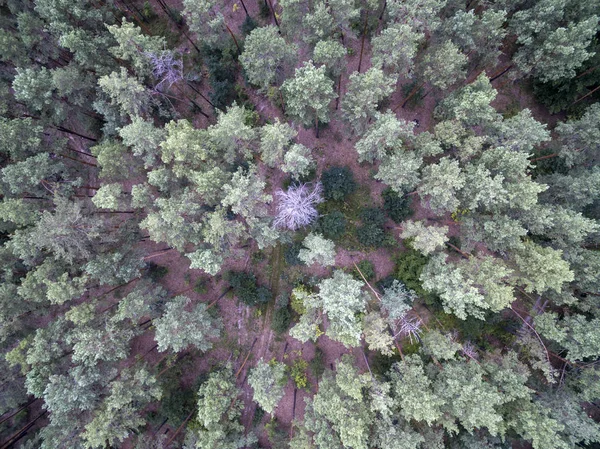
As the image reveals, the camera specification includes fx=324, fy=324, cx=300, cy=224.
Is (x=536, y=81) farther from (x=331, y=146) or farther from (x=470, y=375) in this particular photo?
(x=470, y=375)

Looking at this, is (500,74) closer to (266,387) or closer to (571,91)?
(571,91)

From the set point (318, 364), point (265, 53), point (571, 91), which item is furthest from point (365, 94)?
point (318, 364)

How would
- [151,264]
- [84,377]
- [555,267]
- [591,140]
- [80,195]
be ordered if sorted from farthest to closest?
[151,264] → [80,195] → [591,140] → [84,377] → [555,267]

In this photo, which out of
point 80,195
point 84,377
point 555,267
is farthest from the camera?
point 80,195

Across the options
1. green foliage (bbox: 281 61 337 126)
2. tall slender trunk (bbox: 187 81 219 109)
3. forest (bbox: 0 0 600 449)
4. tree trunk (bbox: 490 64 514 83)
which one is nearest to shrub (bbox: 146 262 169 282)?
forest (bbox: 0 0 600 449)

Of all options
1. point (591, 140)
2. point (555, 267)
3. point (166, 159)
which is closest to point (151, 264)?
point (166, 159)
